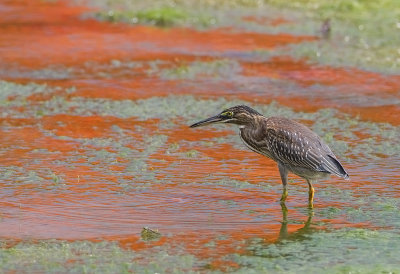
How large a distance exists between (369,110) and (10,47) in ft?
20.8

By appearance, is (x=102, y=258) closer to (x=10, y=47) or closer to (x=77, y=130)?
(x=77, y=130)

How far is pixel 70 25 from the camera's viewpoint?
59.0 feet

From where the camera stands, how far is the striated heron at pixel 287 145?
8.76 m

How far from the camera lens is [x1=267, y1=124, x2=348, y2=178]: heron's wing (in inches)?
343

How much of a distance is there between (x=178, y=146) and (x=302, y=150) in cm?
240

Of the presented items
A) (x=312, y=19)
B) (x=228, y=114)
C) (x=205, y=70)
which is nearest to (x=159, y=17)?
(x=312, y=19)

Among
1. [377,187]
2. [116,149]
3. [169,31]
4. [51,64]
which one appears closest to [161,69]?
[51,64]

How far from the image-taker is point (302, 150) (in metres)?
8.87

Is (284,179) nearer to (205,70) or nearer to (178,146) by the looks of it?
(178,146)

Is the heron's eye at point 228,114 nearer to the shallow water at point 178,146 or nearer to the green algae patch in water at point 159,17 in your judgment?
the shallow water at point 178,146

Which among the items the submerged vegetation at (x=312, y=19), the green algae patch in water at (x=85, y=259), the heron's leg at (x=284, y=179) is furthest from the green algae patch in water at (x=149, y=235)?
the submerged vegetation at (x=312, y=19)

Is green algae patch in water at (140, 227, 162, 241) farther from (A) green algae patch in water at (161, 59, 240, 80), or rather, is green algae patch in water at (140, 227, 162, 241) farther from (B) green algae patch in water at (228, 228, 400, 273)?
(A) green algae patch in water at (161, 59, 240, 80)

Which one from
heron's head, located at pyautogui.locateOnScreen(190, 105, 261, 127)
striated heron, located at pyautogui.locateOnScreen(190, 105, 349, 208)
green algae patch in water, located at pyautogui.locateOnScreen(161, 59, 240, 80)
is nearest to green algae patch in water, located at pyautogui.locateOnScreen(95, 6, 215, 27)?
green algae patch in water, located at pyautogui.locateOnScreen(161, 59, 240, 80)

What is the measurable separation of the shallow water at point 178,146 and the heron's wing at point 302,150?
37cm
